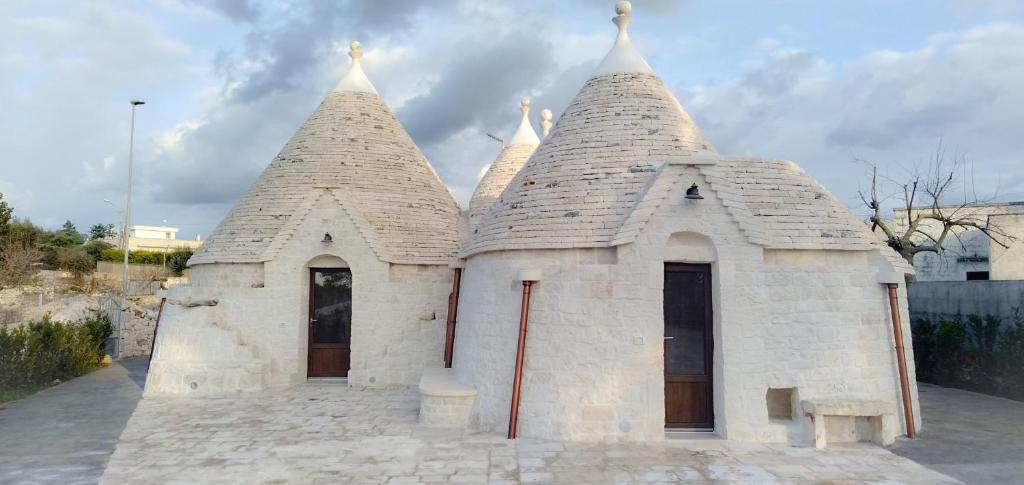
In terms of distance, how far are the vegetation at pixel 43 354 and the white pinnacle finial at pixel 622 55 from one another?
12889 millimetres

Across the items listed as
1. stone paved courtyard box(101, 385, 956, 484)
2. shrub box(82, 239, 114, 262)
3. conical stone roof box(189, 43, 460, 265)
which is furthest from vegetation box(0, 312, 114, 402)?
shrub box(82, 239, 114, 262)

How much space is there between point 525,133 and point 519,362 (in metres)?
12.2

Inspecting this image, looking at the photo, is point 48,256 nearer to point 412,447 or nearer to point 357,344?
point 357,344

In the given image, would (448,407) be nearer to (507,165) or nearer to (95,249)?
(507,165)

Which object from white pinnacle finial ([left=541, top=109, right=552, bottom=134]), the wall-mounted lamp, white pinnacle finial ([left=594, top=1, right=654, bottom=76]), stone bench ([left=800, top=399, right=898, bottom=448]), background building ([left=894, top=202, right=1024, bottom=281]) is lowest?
stone bench ([left=800, top=399, right=898, bottom=448])

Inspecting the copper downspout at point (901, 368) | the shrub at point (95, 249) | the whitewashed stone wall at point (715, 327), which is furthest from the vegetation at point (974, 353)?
the shrub at point (95, 249)

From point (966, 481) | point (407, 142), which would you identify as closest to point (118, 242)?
point (407, 142)

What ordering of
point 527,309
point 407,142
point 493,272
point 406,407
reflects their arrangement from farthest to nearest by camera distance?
point 407,142 < point 406,407 < point 493,272 < point 527,309

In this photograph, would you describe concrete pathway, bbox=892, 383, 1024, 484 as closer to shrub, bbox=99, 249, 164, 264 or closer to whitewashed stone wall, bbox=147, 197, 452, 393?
whitewashed stone wall, bbox=147, 197, 452, 393

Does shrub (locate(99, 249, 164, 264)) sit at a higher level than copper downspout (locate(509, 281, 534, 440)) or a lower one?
higher

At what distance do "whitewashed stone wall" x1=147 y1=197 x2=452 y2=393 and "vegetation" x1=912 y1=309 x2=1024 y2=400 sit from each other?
10.8m

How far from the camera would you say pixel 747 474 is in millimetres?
6852

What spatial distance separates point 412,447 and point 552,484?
2170 mm

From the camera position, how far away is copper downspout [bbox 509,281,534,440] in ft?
27.1
